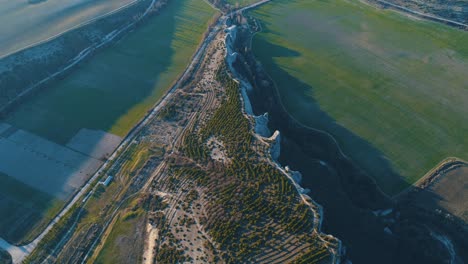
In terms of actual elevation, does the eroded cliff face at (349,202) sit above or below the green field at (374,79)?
below

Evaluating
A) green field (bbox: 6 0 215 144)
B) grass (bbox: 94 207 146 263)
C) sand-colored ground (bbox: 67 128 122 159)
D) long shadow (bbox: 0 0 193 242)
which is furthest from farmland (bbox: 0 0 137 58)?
grass (bbox: 94 207 146 263)

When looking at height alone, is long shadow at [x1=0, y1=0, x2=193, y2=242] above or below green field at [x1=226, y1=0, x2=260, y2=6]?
below

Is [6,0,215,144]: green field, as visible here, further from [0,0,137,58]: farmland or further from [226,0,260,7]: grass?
[226,0,260,7]: grass

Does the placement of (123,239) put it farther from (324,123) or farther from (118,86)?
(324,123)

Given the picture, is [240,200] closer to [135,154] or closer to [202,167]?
[202,167]

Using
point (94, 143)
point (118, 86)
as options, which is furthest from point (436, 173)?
point (118, 86)

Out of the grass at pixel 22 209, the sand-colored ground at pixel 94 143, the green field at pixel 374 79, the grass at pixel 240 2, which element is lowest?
the grass at pixel 22 209

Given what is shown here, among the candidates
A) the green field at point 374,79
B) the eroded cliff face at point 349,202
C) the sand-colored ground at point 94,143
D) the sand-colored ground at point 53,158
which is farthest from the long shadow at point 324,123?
the sand-colored ground at point 53,158

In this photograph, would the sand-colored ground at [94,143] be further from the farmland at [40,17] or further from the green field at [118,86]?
the farmland at [40,17]

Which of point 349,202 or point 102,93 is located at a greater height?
point 102,93
